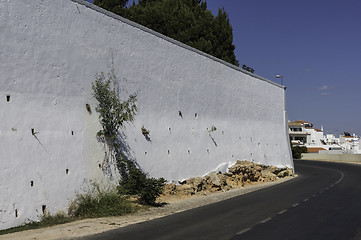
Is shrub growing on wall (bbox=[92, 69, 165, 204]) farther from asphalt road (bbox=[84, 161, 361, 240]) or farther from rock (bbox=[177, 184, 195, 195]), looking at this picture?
rock (bbox=[177, 184, 195, 195])

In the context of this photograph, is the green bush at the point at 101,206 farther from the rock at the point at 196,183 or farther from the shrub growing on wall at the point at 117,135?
the rock at the point at 196,183

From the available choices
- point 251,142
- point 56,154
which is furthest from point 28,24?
point 251,142

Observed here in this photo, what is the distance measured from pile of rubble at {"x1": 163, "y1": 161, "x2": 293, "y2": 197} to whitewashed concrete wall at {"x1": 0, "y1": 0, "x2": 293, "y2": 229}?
783 millimetres

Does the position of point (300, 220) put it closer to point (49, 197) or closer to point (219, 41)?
point (49, 197)

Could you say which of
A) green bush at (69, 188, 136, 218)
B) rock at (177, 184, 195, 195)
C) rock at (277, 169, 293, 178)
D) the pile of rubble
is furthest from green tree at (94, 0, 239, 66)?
green bush at (69, 188, 136, 218)

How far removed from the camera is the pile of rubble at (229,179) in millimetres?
17984

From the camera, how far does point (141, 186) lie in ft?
48.9

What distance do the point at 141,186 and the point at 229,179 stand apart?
29.2 ft

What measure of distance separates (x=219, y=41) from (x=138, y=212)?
26.7 meters

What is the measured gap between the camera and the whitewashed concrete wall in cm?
1114

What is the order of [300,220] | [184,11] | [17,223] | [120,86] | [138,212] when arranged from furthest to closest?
[184,11] → [120,86] → [138,212] → [300,220] → [17,223]

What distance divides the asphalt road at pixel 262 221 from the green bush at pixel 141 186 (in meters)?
1.56

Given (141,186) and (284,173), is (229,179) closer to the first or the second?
(284,173)

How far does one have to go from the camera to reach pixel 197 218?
1216 cm
